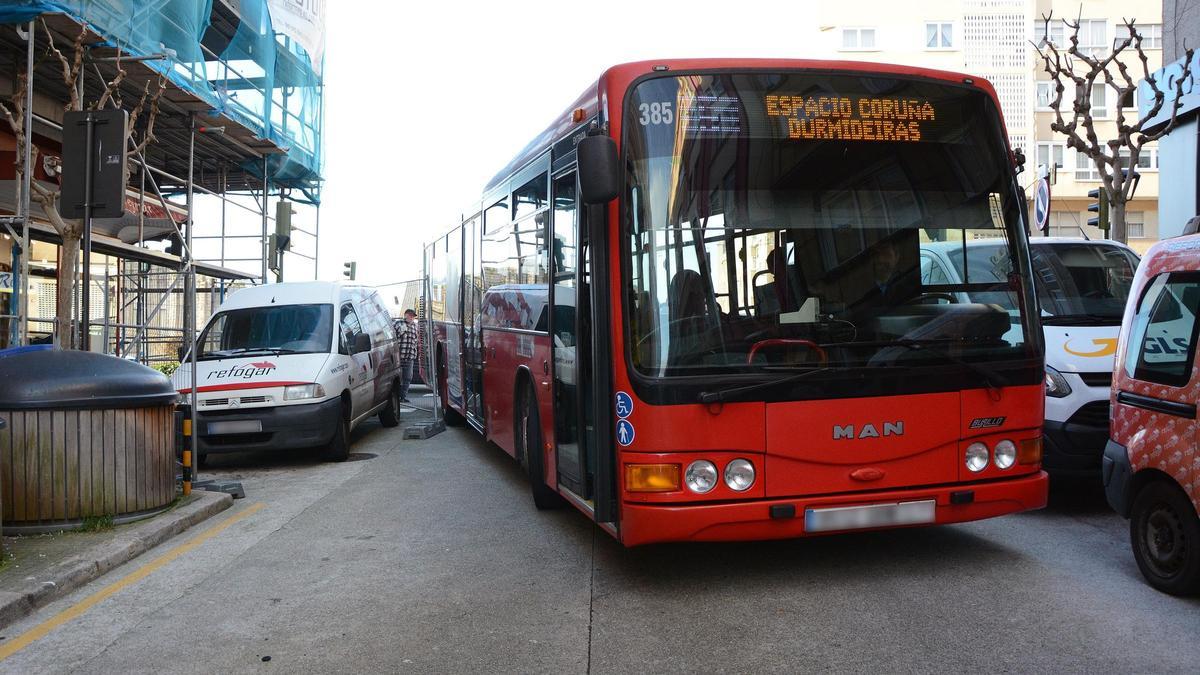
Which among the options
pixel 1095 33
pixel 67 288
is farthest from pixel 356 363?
pixel 1095 33

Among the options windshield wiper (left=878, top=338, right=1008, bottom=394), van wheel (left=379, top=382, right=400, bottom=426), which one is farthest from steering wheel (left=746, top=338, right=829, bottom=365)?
van wheel (left=379, top=382, right=400, bottom=426)

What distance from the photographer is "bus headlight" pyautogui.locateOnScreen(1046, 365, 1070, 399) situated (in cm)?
693

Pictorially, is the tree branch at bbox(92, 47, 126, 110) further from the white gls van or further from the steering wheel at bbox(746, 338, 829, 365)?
the steering wheel at bbox(746, 338, 829, 365)

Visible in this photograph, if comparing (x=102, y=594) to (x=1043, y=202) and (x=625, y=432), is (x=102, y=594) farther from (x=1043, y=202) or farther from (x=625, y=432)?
(x=1043, y=202)

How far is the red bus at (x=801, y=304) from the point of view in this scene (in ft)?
16.9

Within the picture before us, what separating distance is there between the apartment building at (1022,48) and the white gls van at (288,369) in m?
30.2

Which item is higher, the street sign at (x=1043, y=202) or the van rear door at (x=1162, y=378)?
the street sign at (x=1043, y=202)

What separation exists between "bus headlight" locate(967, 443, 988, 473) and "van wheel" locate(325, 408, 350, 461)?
24.5 feet

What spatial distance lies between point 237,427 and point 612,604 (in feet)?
21.3

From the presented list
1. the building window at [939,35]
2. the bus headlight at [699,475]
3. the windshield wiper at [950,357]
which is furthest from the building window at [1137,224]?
the bus headlight at [699,475]

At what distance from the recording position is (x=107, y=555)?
6.26 meters

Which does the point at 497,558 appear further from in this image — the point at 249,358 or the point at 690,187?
the point at 249,358

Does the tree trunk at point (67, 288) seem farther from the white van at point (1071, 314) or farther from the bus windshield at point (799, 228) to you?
the white van at point (1071, 314)

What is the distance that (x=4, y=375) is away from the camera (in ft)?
22.2
